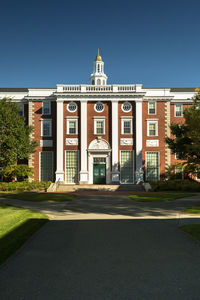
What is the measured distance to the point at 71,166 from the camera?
102 ft

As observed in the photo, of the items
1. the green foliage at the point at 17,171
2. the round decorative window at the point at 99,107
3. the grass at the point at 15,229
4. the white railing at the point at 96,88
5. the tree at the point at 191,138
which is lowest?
the grass at the point at 15,229

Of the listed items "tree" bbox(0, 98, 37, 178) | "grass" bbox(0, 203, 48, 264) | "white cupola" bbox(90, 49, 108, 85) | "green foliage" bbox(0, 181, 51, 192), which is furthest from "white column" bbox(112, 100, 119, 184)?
"white cupola" bbox(90, 49, 108, 85)

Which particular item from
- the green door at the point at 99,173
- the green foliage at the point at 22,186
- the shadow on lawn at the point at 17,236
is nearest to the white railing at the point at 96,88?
the green door at the point at 99,173

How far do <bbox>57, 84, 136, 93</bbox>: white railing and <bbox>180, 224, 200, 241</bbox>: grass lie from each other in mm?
24670

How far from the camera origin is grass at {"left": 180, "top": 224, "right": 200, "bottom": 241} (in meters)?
8.15

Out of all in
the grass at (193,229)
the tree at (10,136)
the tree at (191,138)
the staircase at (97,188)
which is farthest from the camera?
the staircase at (97,188)

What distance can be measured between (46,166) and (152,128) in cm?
1576

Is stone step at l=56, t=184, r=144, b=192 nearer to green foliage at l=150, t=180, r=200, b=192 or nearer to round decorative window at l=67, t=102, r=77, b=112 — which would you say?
green foliage at l=150, t=180, r=200, b=192

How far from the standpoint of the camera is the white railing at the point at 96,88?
31.5 metres

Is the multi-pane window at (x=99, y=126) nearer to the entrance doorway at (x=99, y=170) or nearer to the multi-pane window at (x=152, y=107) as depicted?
the entrance doorway at (x=99, y=170)

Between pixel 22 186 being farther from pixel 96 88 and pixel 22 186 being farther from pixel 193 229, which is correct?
pixel 193 229

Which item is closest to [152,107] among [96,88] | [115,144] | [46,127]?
[115,144]

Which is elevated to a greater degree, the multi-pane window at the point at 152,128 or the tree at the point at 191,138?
the multi-pane window at the point at 152,128

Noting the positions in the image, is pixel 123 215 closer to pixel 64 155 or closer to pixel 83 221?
pixel 83 221
